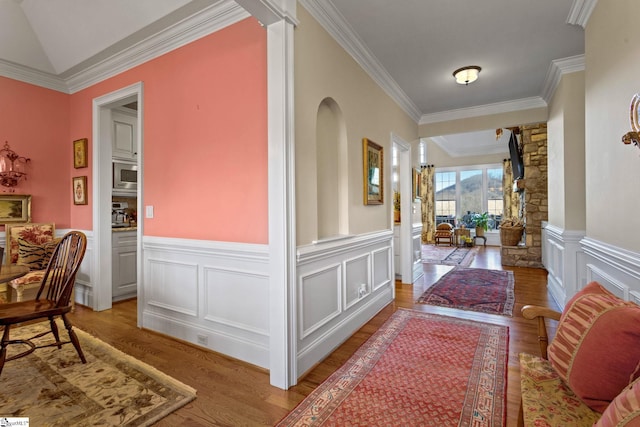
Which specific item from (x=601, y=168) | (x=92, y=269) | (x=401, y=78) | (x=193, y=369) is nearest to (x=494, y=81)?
(x=401, y=78)

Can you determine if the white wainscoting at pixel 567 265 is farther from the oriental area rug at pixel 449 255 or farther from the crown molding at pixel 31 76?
the crown molding at pixel 31 76

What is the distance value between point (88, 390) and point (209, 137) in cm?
196

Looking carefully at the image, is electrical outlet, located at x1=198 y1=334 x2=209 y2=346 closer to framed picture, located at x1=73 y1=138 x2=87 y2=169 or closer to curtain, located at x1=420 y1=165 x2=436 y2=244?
framed picture, located at x1=73 y1=138 x2=87 y2=169

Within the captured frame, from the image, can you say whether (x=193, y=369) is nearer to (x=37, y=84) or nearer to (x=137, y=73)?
(x=137, y=73)

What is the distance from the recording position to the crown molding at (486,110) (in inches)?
184

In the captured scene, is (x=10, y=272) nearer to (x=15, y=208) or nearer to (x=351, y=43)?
(x=15, y=208)

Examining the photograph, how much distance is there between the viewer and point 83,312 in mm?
3621

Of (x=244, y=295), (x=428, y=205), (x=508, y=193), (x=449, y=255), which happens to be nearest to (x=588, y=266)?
(x=244, y=295)

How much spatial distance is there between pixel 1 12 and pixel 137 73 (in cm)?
143

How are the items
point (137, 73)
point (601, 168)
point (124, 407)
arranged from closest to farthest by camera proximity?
point (124, 407) → point (601, 168) → point (137, 73)

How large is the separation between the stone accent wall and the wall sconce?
7794 millimetres

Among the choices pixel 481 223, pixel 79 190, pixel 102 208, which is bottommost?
pixel 481 223

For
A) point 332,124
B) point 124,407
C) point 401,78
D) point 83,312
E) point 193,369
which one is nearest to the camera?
point 124,407

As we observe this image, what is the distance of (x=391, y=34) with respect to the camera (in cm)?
296
